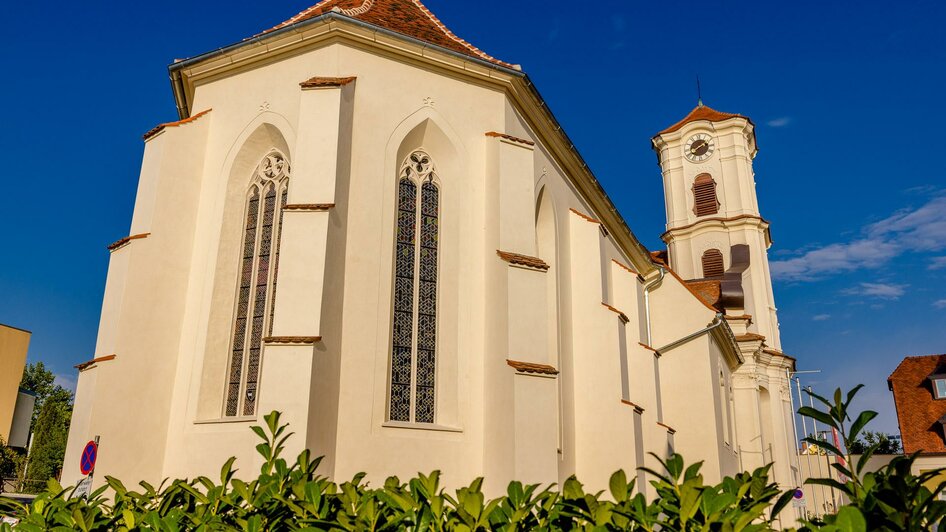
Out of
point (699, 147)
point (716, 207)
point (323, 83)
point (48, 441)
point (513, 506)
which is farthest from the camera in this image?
point (48, 441)

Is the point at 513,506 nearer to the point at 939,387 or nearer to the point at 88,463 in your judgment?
the point at 88,463

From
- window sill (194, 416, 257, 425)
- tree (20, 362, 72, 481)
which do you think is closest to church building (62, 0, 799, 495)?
window sill (194, 416, 257, 425)

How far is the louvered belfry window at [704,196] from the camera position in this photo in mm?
38562

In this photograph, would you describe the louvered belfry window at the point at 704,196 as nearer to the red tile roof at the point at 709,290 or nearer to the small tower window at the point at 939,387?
the red tile roof at the point at 709,290

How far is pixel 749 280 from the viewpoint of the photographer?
36438 mm

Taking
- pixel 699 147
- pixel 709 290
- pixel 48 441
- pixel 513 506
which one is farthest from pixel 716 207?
pixel 48 441

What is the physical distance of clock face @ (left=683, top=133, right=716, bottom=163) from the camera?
131 ft

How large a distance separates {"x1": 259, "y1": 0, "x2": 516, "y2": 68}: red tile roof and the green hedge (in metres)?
10.9

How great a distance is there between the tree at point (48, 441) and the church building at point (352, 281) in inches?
1728

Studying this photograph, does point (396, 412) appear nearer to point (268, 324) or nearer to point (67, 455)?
point (268, 324)

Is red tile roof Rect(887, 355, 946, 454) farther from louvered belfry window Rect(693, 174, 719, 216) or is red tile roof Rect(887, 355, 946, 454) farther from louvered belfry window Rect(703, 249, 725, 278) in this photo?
louvered belfry window Rect(693, 174, 719, 216)

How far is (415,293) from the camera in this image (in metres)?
12.4

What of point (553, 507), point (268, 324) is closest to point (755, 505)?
point (553, 507)

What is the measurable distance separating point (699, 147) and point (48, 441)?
4866 centimetres
